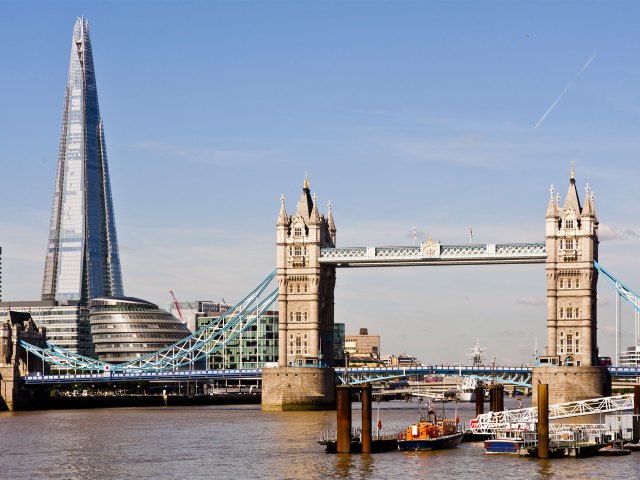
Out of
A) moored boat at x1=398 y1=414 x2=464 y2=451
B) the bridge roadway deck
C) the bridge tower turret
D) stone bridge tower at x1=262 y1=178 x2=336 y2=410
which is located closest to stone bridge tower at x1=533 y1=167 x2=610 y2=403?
the bridge tower turret

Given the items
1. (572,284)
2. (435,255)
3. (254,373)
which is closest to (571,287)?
(572,284)

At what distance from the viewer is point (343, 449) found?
93125 millimetres

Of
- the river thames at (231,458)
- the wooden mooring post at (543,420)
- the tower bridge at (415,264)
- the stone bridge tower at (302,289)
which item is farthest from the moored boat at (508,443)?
the stone bridge tower at (302,289)

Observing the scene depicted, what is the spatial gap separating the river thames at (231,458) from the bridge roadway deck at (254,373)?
88.9ft

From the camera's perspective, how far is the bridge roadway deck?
158750 mm

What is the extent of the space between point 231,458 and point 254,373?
7667 centimetres

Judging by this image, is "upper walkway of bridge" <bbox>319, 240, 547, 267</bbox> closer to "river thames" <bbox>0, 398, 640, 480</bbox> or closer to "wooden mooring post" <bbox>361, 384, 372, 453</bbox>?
"river thames" <bbox>0, 398, 640, 480</bbox>

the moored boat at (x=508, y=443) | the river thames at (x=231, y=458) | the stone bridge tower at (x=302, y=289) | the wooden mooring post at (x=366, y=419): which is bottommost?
the river thames at (x=231, y=458)

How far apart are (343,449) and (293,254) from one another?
76.6 metres

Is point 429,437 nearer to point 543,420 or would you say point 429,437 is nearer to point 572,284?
point 543,420

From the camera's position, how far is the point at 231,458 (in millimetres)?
95250

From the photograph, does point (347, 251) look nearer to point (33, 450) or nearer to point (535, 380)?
point (535, 380)

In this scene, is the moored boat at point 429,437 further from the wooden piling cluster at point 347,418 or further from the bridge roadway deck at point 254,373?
the bridge roadway deck at point 254,373

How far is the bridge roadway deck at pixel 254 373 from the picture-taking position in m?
159
